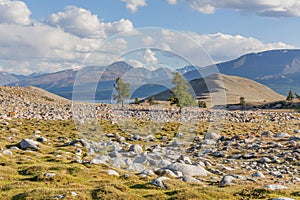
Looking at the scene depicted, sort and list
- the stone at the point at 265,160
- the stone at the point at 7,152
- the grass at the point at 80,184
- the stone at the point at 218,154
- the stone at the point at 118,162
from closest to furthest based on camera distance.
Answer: the grass at the point at 80,184 → the stone at the point at 118,162 → the stone at the point at 7,152 → the stone at the point at 265,160 → the stone at the point at 218,154

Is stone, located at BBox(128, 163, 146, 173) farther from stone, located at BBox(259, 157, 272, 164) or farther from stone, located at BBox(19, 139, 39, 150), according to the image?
stone, located at BBox(259, 157, 272, 164)

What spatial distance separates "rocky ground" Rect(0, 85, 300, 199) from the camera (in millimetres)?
17516

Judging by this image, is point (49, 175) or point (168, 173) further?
point (168, 173)

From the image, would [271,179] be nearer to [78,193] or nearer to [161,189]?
[161,189]

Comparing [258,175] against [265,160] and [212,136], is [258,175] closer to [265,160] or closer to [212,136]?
[265,160]

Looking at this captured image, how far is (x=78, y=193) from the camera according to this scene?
16.2 meters

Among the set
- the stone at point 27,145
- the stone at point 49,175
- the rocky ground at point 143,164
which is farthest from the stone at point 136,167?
the stone at point 27,145

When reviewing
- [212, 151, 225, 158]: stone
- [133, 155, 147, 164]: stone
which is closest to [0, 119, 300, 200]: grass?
[133, 155, 147, 164]: stone

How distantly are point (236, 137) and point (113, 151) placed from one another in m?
15.6

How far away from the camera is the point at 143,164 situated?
90.5ft

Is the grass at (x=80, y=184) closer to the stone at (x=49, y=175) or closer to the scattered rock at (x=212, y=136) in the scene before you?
the stone at (x=49, y=175)

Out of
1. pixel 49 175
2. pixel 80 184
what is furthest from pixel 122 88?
pixel 80 184

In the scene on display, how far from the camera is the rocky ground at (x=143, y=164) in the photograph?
17.5 meters

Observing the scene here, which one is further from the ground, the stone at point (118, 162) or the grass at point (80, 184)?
the grass at point (80, 184)
